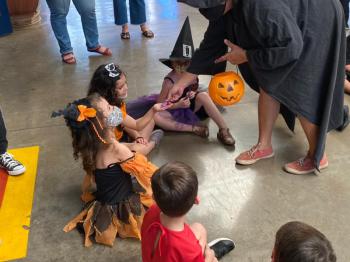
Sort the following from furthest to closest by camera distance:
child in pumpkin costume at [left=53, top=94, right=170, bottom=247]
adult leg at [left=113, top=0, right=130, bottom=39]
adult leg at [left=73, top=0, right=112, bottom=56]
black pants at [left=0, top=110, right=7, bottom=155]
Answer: adult leg at [left=113, top=0, right=130, bottom=39] → adult leg at [left=73, top=0, right=112, bottom=56] → black pants at [left=0, top=110, right=7, bottom=155] → child in pumpkin costume at [left=53, top=94, right=170, bottom=247]

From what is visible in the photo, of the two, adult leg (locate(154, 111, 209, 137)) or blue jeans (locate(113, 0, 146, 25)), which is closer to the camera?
adult leg (locate(154, 111, 209, 137))

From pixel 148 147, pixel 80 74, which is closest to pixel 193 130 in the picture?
pixel 148 147

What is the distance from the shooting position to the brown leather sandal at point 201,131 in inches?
121

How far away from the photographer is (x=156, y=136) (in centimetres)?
303

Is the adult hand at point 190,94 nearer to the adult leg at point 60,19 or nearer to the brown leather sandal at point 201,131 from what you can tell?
the brown leather sandal at point 201,131

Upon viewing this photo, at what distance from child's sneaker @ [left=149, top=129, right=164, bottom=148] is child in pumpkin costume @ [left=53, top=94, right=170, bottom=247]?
764mm

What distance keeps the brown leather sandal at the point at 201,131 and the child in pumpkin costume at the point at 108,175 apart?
0.95 meters

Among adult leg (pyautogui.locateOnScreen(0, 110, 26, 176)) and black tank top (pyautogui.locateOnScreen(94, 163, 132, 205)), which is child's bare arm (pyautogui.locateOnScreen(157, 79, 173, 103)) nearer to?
black tank top (pyautogui.locateOnScreen(94, 163, 132, 205))

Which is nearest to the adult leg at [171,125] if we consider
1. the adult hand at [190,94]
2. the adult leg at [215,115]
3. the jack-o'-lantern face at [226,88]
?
the adult leg at [215,115]

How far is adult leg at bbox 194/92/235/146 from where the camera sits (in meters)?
3.00

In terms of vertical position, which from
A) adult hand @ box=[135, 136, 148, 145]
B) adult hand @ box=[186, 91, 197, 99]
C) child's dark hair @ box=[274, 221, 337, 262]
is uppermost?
child's dark hair @ box=[274, 221, 337, 262]

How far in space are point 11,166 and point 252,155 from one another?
5.42 ft

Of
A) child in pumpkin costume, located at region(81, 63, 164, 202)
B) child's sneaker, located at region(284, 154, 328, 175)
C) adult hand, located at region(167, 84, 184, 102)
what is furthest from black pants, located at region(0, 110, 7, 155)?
child's sneaker, located at region(284, 154, 328, 175)

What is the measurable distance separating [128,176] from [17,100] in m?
2.03
